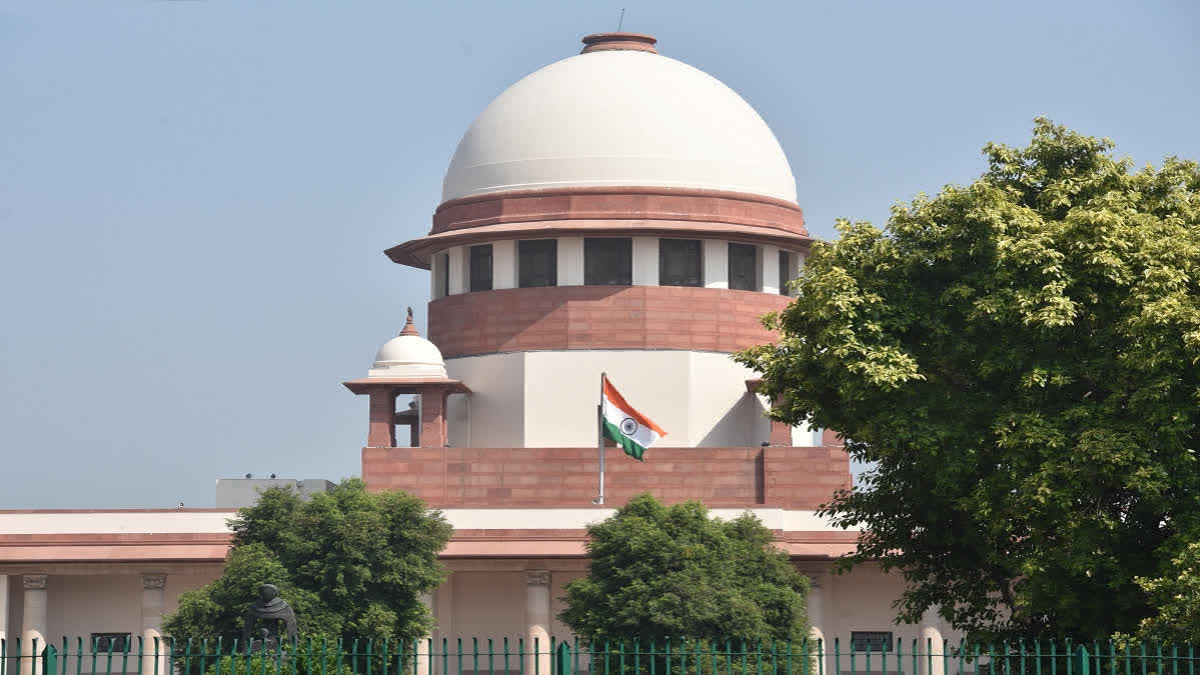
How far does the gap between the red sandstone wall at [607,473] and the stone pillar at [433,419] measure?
88cm

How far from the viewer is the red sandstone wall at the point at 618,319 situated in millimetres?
46875

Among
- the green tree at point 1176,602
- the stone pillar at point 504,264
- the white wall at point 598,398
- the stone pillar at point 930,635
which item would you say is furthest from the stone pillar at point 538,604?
the green tree at point 1176,602

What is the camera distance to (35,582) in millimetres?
44125

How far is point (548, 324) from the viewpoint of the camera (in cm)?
4697

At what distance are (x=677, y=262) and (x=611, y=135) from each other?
3.10 metres

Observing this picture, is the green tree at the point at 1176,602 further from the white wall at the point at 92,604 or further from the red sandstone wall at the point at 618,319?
the white wall at the point at 92,604

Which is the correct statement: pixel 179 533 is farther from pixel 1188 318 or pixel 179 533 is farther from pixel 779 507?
pixel 1188 318

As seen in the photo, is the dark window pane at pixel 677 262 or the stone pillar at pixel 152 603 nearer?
the stone pillar at pixel 152 603

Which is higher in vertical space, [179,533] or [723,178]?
[723,178]

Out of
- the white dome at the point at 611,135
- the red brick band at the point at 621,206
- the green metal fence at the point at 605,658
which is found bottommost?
the green metal fence at the point at 605,658

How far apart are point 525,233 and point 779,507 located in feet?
26.9

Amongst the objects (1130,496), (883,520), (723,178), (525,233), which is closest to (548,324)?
(525,233)

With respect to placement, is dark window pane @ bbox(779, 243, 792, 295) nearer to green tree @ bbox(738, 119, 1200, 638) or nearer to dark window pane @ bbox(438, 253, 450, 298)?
dark window pane @ bbox(438, 253, 450, 298)

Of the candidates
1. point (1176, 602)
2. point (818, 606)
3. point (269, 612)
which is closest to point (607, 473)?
point (818, 606)
